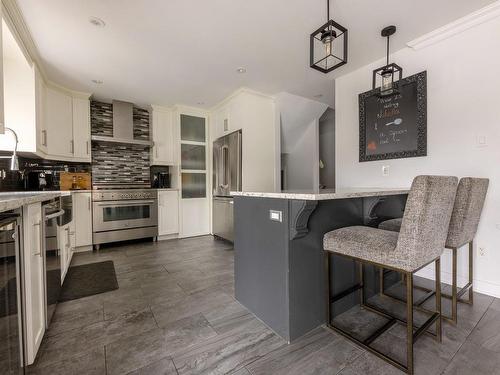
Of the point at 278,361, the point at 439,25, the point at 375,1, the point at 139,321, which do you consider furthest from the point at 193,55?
the point at 278,361

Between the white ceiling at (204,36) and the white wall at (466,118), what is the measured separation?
0.81 ft

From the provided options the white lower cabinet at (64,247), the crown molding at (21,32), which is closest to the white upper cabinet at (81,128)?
the crown molding at (21,32)

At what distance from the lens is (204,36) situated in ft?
7.54

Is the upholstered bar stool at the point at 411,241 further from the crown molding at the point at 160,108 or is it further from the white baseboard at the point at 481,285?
the crown molding at the point at 160,108

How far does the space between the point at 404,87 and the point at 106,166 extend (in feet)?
14.8

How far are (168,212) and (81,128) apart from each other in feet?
6.11

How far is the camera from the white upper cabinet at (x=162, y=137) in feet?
13.9

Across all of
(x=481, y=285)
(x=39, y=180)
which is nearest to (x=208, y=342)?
(x=481, y=285)

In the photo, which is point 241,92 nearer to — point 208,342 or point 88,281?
point 88,281

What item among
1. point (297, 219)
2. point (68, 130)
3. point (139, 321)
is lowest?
point (139, 321)

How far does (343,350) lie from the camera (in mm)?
1374

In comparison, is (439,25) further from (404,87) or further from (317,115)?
(317,115)

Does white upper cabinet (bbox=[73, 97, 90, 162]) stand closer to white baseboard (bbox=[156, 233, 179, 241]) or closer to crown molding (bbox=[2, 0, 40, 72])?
crown molding (bbox=[2, 0, 40, 72])

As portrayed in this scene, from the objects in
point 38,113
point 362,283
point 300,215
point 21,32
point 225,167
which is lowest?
point 362,283
